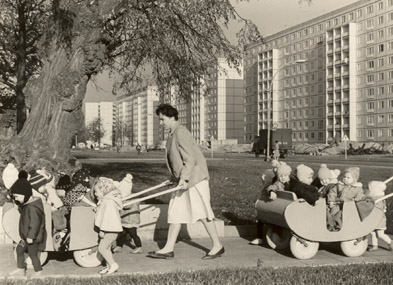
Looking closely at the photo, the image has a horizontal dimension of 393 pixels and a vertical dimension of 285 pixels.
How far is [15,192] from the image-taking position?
6277 mm

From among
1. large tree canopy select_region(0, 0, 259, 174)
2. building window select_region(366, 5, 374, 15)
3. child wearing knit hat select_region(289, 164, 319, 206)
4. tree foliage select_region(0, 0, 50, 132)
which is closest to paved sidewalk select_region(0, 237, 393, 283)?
child wearing knit hat select_region(289, 164, 319, 206)

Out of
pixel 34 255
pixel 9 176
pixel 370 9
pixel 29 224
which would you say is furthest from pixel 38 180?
pixel 370 9

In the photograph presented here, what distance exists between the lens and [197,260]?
7.22m

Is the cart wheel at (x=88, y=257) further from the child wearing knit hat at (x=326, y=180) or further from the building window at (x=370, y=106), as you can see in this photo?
the building window at (x=370, y=106)

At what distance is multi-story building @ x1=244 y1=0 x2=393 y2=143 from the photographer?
89688mm

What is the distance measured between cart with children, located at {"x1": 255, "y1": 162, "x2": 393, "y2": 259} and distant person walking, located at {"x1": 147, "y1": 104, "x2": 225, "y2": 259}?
35.9 inches

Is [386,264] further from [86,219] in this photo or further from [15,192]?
[15,192]

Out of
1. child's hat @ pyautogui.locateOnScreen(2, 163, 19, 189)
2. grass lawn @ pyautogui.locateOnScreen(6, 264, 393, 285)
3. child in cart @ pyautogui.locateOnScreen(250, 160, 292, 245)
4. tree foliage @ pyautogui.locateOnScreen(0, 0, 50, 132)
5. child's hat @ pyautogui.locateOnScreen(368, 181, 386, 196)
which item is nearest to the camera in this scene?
grass lawn @ pyautogui.locateOnScreen(6, 264, 393, 285)

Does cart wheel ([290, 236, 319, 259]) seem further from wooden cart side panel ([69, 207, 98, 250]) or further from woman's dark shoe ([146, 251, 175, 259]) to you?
wooden cart side panel ([69, 207, 98, 250])

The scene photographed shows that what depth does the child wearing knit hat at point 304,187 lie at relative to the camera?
24.1ft

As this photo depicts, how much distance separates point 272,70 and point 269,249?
11066 centimetres

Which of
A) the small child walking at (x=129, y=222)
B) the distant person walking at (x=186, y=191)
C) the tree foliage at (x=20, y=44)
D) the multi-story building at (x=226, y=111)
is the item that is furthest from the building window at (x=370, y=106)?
the distant person walking at (x=186, y=191)

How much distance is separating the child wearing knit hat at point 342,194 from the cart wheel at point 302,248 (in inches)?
15.7

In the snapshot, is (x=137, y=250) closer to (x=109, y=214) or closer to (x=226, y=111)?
(x=109, y=214)
